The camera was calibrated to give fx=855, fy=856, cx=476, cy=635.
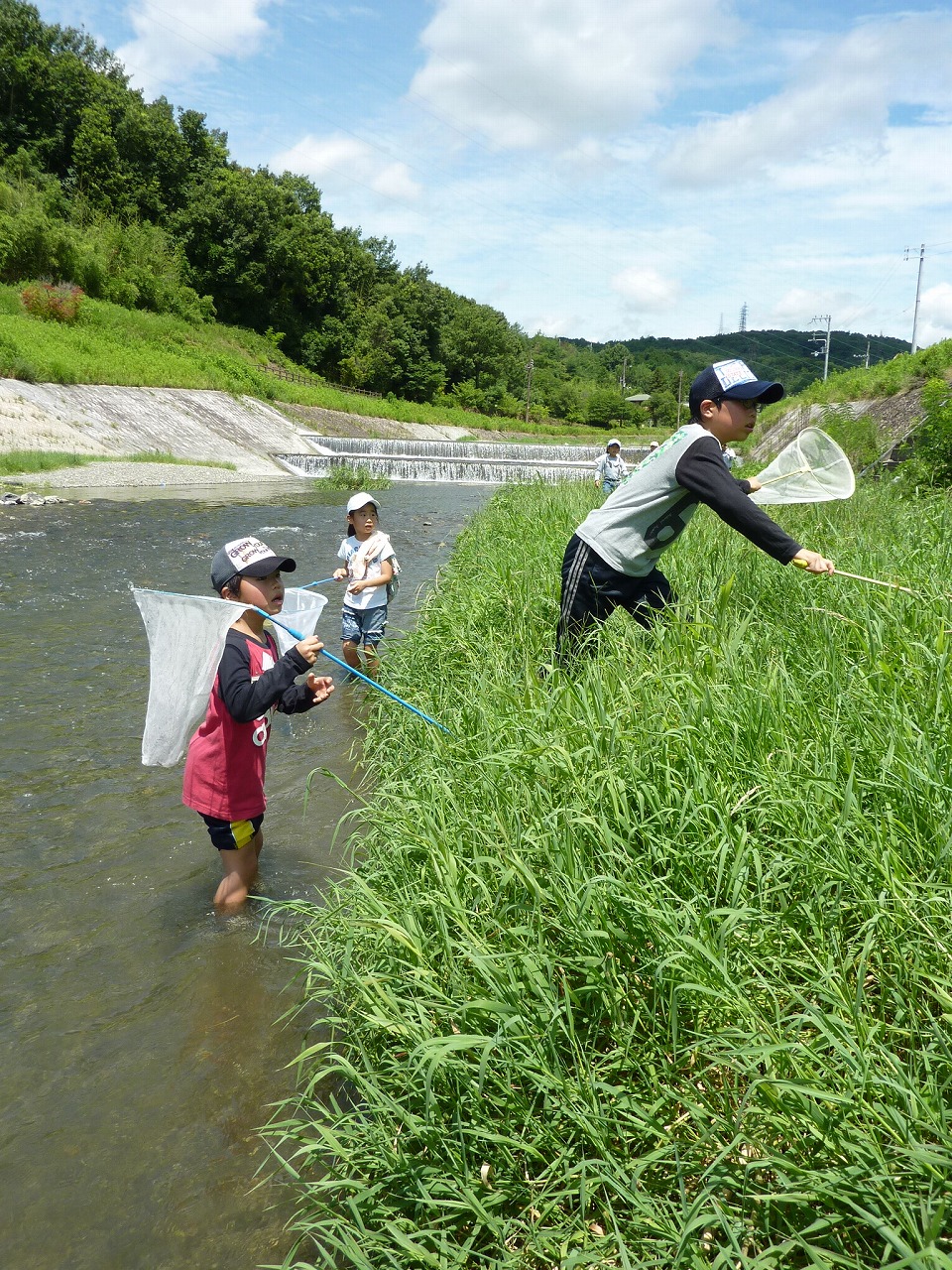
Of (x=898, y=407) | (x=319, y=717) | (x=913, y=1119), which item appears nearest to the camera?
(x=913, y=1119)

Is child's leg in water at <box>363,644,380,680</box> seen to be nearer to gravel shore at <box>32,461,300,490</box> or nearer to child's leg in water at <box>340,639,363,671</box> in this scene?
child's leg in water at <box>340,639,363,671</box>

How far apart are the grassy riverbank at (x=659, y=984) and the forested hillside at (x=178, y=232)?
142 feet

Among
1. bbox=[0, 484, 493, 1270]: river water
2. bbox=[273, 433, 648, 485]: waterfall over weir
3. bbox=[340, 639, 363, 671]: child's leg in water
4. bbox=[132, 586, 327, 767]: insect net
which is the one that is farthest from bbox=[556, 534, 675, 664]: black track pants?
bbox=[273, 433, 648, 485]: waterfall over weir

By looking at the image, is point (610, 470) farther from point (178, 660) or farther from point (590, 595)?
point (178, 660)

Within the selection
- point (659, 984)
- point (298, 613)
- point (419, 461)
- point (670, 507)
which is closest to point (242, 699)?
point (298, 613)

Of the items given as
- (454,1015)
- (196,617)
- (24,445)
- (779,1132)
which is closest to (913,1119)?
(779,1132)

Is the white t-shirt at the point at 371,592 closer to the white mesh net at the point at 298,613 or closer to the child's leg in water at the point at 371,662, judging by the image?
the child's leg in water at the point at 371,662

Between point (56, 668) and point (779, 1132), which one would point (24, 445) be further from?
point (779, 1132)

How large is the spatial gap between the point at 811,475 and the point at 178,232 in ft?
201

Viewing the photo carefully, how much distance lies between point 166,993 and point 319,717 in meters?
3.38

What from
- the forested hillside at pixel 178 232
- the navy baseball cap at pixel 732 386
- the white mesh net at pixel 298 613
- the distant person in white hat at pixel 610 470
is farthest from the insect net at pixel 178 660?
the forested hillside at pixel 178 232

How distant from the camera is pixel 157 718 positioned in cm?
362

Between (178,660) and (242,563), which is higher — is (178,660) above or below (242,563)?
below

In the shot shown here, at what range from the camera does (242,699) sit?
11.6ft
